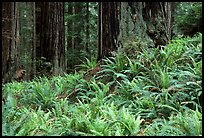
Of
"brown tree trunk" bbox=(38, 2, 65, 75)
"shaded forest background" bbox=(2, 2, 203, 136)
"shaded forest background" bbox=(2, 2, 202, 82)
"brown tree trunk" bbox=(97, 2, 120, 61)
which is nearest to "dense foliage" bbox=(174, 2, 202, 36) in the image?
"shaded forest background" bbox=(2, 2, 202, 82)

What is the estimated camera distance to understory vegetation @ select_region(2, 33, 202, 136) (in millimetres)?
3684

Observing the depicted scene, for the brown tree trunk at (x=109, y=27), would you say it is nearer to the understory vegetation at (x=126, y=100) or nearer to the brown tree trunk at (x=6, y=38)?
the understory vegetation at (x=126, y=100)

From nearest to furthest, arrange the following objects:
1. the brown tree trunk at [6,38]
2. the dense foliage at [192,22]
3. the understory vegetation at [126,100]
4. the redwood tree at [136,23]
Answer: the understory vegetation at [126,100] < the redwood tree at [136,23] < the dense foliage at [192,22] < the brown tree trunk at [6,38]

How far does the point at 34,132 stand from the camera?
3680mm

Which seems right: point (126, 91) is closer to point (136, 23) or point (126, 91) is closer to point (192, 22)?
point (136, 23)

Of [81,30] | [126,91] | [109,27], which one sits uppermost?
[109,27]

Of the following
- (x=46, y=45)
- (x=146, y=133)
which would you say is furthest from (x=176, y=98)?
(x=46, y=45)

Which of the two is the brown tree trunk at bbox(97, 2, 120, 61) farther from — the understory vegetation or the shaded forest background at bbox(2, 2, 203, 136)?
the understory vegetation

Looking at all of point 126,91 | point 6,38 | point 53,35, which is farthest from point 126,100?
point 6,38

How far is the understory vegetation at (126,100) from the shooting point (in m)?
3.68

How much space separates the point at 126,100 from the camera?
4727 mm

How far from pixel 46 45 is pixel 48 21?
831 millimetres

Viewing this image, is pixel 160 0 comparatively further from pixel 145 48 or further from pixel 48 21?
pixel 48 21

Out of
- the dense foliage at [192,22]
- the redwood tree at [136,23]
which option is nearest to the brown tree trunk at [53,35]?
the dense foliage at [192,22]
